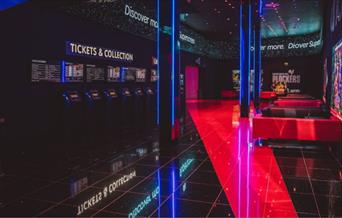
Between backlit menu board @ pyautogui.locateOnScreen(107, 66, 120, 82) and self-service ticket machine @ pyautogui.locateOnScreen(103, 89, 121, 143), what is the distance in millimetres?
394

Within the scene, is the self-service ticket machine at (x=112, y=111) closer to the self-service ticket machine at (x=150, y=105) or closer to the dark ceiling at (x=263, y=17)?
the self-service ticket machine at (x=150, y=105)

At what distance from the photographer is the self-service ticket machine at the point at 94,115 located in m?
8.41

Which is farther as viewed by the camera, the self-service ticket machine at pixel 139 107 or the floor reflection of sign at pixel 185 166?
the self-service ticket machine at pixel 139 107

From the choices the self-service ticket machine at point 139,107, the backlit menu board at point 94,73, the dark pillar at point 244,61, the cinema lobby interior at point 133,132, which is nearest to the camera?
the cinema lobby interior at point 133,132

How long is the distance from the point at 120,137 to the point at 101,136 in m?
0.50

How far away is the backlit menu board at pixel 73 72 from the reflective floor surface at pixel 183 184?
283 cm

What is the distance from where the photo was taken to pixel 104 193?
396 cm

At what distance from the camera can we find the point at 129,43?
36.2 feet

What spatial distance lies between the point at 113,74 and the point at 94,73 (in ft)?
3.07

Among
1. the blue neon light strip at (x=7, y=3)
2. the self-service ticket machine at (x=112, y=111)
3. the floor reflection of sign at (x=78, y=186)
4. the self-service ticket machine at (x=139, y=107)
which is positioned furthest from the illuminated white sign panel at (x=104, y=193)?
the self-service ticket machine at (x=139, y=107)

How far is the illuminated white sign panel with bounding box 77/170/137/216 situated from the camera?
3527mm

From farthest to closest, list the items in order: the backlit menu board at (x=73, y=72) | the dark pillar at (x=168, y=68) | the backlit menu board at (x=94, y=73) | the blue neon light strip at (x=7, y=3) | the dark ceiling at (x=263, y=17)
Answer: the dark ceiling at (x=263, y=17)
the backlit menu board at (x=94, y=73)
the backlit menu board at (x=73, y=72)
the dark pillar at (x=168, y=68)
the blue neon light strip at (x=7, y=3)

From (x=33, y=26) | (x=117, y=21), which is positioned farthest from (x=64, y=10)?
(x=117, y=21)

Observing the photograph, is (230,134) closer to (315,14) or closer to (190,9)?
(190,9)
